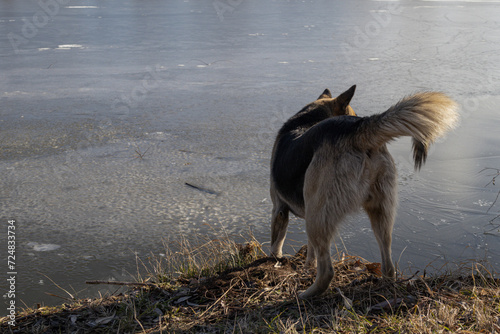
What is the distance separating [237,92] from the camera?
9.05 meters

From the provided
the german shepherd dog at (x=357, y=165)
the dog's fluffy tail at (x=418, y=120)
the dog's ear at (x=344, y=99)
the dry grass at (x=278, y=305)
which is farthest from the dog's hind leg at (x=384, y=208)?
the dog's ear at (x=344, y=99)

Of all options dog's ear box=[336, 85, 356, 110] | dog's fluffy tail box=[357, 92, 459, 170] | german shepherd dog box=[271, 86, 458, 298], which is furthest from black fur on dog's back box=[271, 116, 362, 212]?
dog's ear box=[336, 85, 356, 110]

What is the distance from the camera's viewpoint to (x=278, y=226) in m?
3.96

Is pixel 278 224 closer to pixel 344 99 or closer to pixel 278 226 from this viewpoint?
pixel 278 226

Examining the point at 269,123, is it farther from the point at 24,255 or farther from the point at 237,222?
the point at 24,255

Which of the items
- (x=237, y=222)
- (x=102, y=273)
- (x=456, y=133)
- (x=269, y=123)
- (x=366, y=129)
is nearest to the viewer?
(x=366, y=129)

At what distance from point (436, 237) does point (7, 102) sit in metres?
7.10

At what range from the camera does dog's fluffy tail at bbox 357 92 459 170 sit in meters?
2.86

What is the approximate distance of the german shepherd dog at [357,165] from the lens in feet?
9.49

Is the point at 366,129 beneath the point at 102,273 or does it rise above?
above

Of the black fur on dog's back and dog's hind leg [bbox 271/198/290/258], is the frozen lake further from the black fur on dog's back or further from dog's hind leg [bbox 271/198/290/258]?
the black fur on dog's back

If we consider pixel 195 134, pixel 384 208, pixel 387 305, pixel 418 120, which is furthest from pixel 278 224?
pixel 195 134

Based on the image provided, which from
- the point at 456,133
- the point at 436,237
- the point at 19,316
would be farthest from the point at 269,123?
the point at 19,316

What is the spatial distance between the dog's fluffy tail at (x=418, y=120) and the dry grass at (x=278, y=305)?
3.16 feet
